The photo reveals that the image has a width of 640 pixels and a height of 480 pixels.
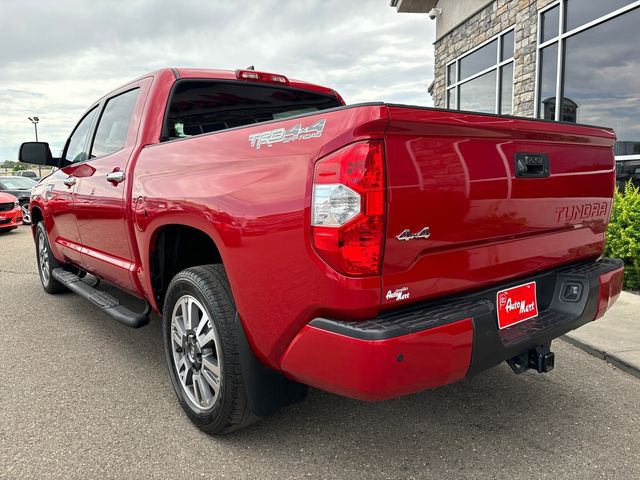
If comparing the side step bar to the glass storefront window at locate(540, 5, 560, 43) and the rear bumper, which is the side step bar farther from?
the glass storefront window at locate(540, 5, 560, 43)

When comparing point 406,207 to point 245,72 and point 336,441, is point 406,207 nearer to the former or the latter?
point 336,441

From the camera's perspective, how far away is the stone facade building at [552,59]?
22.9 feet

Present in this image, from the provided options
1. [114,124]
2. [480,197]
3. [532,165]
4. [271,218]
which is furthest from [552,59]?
[271,218]

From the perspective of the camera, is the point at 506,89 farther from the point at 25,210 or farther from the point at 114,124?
the point at 25,210

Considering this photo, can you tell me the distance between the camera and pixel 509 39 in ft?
30.7

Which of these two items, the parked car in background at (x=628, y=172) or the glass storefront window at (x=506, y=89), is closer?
the parked car in background at (x=628, y=172)

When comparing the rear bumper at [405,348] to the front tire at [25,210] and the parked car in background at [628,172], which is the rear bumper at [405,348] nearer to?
the parked car in background at [628,172]

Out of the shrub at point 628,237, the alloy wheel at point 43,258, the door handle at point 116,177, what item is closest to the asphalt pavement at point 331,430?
the door handle at point 116,177

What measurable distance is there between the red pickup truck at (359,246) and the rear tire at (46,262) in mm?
2556

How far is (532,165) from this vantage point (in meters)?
2.24

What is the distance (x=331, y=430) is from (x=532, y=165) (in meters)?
1.65

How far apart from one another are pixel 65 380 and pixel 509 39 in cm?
924

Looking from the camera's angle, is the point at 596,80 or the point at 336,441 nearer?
the point at 336,441

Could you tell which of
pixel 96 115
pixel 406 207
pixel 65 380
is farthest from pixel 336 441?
pixel 96 115
